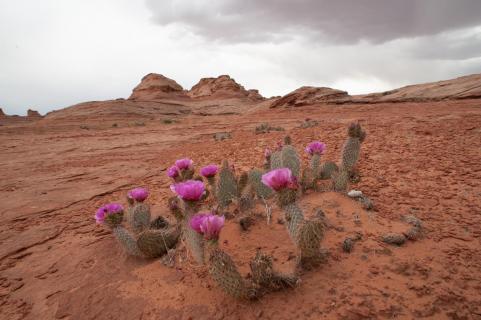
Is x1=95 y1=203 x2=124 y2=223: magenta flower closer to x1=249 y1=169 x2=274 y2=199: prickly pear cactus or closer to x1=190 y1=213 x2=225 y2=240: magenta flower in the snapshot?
x1=190 y1=213 x2=225 y2=240: magenta flower

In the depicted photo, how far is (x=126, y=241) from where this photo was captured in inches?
98.3

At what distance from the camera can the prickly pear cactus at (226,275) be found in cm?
173

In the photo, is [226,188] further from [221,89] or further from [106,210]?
[221,89]

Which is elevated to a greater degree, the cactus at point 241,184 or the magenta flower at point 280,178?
the magenta flower at point 280,178

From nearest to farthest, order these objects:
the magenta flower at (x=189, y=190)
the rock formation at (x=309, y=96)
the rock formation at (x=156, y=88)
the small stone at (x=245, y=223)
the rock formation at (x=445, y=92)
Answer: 1. the magenta flower at (x=189, y=190)
2. the small stone at (x=245, y=223)
3. the rock formation at (x=445, y=92)
4. the rock formation at (x=309, y=96)
5. the rock formation at (x=156, y=88)

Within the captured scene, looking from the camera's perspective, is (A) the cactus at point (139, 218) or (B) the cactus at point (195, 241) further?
(A) the cactus at point (139, 218)

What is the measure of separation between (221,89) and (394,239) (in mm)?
40902

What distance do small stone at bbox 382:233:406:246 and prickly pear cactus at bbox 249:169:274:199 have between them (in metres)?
1.11

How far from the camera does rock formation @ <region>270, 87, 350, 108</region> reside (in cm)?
1830

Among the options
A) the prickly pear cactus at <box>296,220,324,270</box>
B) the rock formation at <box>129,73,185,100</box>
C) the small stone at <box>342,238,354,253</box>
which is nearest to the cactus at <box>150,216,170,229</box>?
the prickly pear cactus at <box>296,220,324,270</box>

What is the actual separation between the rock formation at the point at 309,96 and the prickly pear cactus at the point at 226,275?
16.9 meters

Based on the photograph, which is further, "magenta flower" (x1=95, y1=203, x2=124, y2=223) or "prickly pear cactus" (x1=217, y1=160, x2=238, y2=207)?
"prickly pear cactus" (x1=217, y1=160, x2=238, y2=207)

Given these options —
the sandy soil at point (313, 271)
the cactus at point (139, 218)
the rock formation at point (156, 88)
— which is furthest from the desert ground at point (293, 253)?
the rock formation at point (156, 88)

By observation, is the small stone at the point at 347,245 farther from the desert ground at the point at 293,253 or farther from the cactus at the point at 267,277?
the cactus at the point at 267,277
